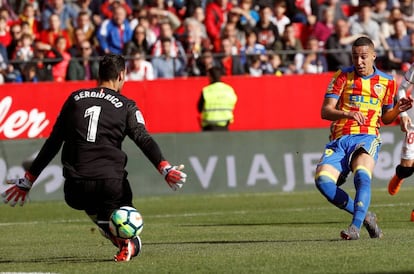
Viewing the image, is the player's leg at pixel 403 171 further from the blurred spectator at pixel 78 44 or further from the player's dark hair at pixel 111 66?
the blurred spectator at pixel 78 44

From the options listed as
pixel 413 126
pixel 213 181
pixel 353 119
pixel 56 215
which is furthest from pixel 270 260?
pixel 213 181

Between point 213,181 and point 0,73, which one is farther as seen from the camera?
point 0,73

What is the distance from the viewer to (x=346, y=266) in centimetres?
938

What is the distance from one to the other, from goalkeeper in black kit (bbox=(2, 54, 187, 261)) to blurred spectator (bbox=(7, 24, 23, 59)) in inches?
552

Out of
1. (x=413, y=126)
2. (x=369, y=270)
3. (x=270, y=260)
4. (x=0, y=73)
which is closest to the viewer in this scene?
(x=369, y=270)

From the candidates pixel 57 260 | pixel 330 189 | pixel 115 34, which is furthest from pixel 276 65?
pixel 57 260

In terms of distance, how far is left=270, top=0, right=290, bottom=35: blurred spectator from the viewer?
2658cm

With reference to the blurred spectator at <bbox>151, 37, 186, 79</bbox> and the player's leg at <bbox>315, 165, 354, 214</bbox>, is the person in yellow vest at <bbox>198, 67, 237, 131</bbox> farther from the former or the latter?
the player's leg at <bbox>315, 165, 354, 214</bbox>

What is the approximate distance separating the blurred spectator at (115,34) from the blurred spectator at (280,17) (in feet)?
11.7

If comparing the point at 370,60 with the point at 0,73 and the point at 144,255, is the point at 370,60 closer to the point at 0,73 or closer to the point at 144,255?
the point at 144,255

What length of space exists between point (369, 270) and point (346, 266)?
0.29 metres

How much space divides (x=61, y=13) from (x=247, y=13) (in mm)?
4088

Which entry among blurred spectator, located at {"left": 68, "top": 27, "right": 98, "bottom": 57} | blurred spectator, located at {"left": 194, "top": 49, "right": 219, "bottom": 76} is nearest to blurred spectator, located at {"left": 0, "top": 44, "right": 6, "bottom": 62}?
blurred spectator, located at {"left": 68, "top": 27, "right": 98, "bottom": 57}

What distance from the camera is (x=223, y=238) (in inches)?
525
